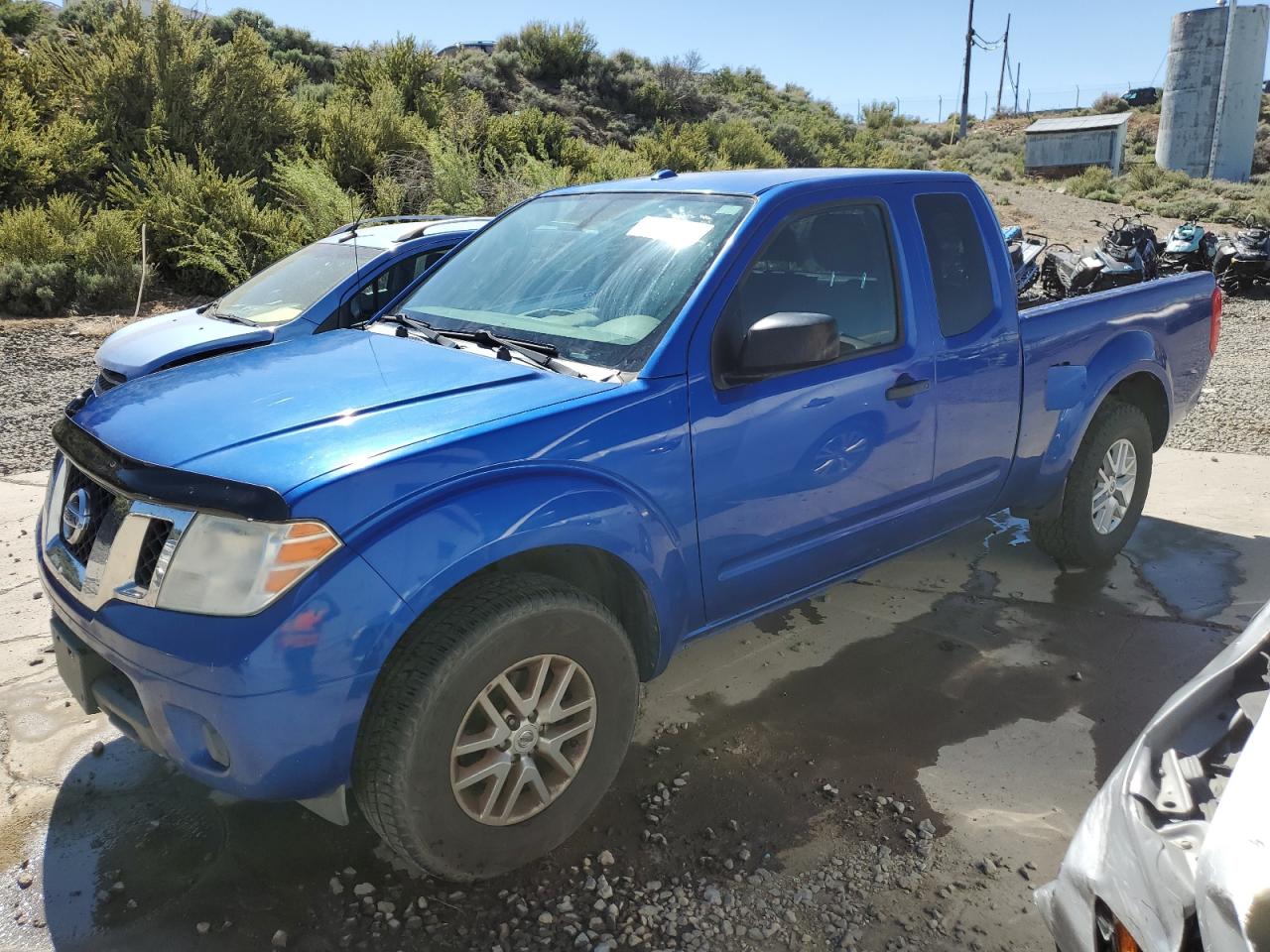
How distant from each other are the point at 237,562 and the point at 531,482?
74cm

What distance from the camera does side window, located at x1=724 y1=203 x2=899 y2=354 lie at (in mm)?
3246

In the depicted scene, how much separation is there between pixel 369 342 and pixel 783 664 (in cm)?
203

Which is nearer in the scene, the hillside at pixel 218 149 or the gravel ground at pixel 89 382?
the gravel ground at pixel 89 382

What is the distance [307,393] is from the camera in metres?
2.81

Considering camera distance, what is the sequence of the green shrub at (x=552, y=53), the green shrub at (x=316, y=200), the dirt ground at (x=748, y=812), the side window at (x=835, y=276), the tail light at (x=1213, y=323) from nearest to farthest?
1. the dirt ground at (x=748, y=812)
2. the side window at (x=835, y=276)
3. the tail light at (x=1213, y=323)
4. the green shrub at (x=316, y=200)
5. the green shrub at (x=552, y=53)

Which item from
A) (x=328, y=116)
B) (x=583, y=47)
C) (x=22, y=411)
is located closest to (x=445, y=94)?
(x=328, y=116)

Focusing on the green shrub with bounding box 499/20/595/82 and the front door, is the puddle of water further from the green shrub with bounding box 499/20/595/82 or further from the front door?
the green shrub with bounding box 499/20/595/82

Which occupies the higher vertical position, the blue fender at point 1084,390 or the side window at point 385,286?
the side window at point 385,286

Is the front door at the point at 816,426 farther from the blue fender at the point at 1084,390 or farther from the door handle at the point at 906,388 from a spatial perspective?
the blue fender at the point at 1084,390

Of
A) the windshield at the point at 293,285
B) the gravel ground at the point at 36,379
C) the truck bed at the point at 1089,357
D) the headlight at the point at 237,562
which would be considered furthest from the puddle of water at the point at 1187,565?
the gravel ground at the point at 36,379

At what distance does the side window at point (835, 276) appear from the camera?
3246 mm

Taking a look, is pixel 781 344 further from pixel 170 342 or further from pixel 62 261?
pixel 62 261

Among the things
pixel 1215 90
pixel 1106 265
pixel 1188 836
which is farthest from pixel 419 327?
pixel 1215 90

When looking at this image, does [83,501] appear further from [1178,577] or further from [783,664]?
[1178,577]
